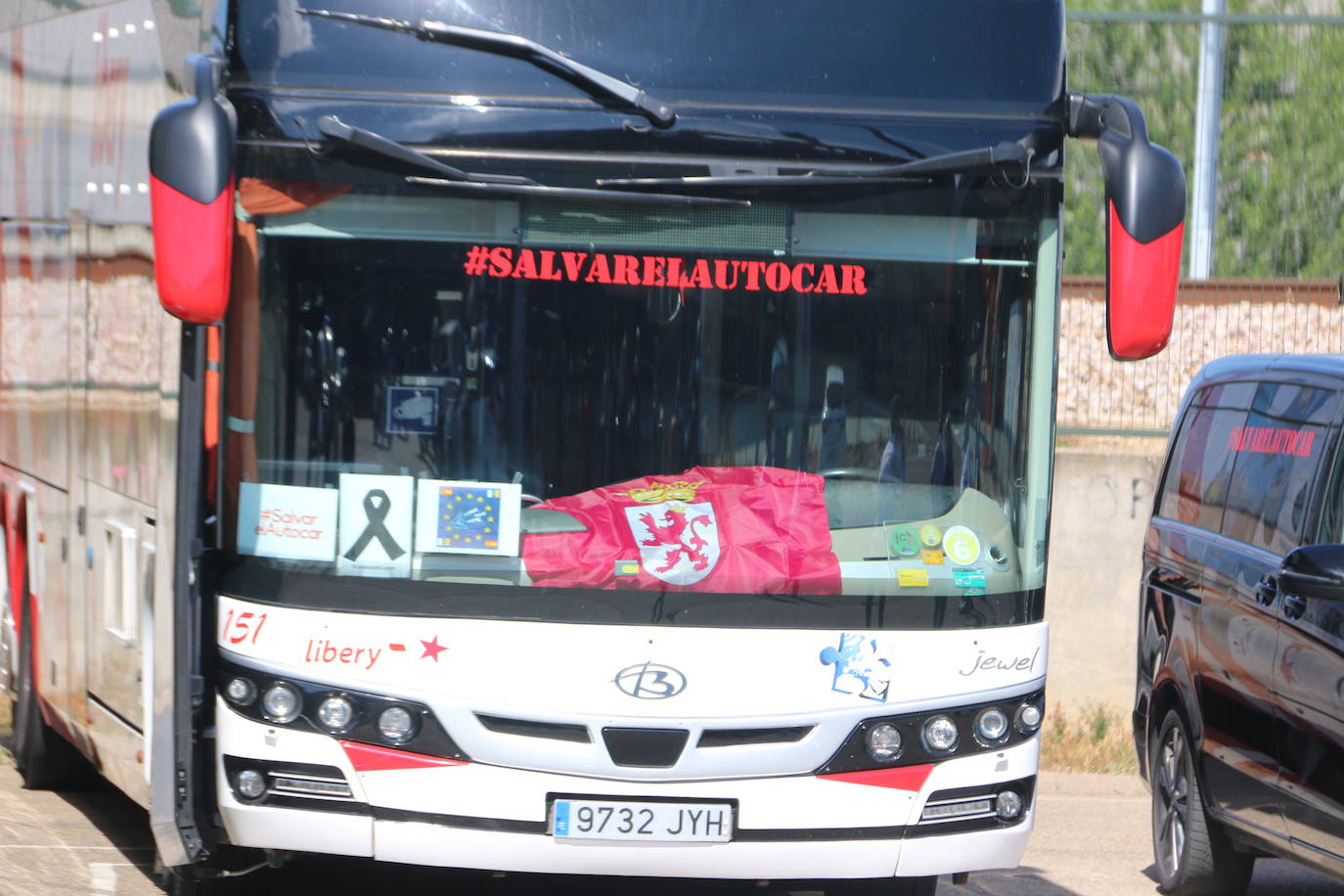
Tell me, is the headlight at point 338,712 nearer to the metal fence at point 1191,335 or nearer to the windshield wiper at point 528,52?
the windshield wiper at point 528,52

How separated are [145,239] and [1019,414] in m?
2.79

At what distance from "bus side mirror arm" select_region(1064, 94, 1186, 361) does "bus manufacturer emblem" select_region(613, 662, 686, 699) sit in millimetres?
1566

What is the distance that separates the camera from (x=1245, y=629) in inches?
290

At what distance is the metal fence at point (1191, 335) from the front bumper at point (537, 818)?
23.1 ft

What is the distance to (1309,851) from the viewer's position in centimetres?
671

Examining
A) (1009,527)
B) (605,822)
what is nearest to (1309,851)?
(1009,527)

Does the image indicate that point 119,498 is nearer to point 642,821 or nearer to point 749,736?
point 642,821

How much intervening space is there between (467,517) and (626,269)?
861 millimetres

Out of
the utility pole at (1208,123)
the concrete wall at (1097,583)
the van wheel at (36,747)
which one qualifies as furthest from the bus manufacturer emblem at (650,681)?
the utility pole at (1208,123)

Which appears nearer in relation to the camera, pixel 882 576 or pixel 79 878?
pixel 882 576

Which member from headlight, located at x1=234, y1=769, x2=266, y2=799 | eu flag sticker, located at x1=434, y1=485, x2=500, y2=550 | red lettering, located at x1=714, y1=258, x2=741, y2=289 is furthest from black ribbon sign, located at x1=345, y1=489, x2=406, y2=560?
red lettering, located at x1=714, y1=258, x2=741, y2=289

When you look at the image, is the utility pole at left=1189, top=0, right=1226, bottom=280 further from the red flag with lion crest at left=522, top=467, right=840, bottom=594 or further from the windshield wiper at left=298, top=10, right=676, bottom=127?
the windshield wiper at left=298, top=10, right=676, bottom=127

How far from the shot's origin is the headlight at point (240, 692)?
5684 mm

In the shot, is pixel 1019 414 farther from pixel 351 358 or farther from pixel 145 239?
pixel 145 239
